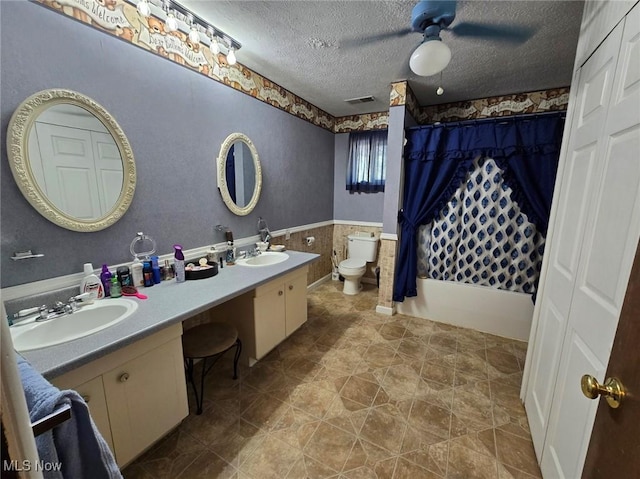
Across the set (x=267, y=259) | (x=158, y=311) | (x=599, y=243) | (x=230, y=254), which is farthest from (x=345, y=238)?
(x=599, y=243)

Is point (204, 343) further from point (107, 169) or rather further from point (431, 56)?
point (431, 56)

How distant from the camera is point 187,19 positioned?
1.57 meters

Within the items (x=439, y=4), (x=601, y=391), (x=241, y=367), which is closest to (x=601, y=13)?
(x=439, y=4)

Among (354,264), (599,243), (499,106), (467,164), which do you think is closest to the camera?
(599,243)

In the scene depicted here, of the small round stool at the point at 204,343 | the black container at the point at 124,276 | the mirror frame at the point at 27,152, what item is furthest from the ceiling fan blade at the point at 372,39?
the small round stool at the point at 204,343

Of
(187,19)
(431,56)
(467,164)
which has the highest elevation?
(187,19)

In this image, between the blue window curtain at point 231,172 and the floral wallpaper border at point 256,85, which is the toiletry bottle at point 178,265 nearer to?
the blue window curtain at point 231,172

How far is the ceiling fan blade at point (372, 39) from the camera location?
177 centimetres

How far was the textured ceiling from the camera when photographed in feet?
5.06

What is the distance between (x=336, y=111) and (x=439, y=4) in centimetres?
219

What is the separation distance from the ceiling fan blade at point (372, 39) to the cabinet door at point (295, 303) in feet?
5.95

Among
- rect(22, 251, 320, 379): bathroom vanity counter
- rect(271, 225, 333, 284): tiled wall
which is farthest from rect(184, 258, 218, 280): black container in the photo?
rect(271, 225, 333, 284): tiled wall

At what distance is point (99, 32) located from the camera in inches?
54.4

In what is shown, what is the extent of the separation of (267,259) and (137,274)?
101cm
